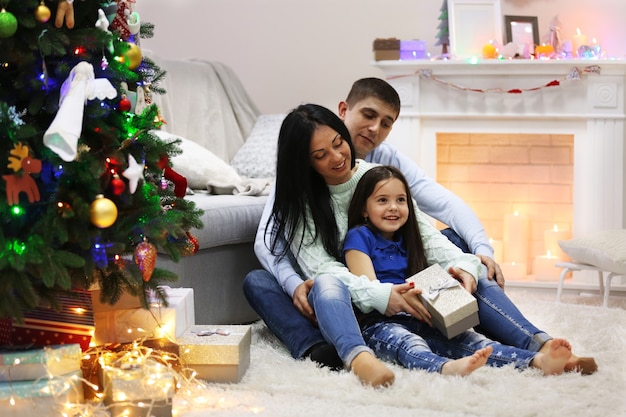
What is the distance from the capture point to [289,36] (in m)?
4.30

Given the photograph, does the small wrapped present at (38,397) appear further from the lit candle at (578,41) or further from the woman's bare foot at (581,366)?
the lit candle at (578,41)

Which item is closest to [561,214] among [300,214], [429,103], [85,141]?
[429,103]

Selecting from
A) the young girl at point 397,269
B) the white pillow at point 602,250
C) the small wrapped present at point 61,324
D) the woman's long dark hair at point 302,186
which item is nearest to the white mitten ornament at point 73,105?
the small wrapped present at point 61,324

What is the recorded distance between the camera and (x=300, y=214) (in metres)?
2.41

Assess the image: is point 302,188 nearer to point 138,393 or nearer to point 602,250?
point 138,393

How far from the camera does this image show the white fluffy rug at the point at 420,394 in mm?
1768

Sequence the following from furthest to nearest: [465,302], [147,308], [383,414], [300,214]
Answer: [300,214], [465,302], [147,308], [383,414]

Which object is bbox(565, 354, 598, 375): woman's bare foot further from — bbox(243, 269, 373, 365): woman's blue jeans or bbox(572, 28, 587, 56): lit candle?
bbox(572, 28, 587, 56): lit candle

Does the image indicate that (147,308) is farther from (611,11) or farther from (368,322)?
(611,11)

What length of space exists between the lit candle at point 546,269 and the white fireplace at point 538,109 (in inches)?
5.0

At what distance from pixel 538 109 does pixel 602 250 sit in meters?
0.89

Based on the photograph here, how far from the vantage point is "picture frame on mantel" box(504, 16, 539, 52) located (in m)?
3.86

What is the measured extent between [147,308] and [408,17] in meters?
2.67

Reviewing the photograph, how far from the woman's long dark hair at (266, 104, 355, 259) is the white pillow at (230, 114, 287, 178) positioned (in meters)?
1.14
